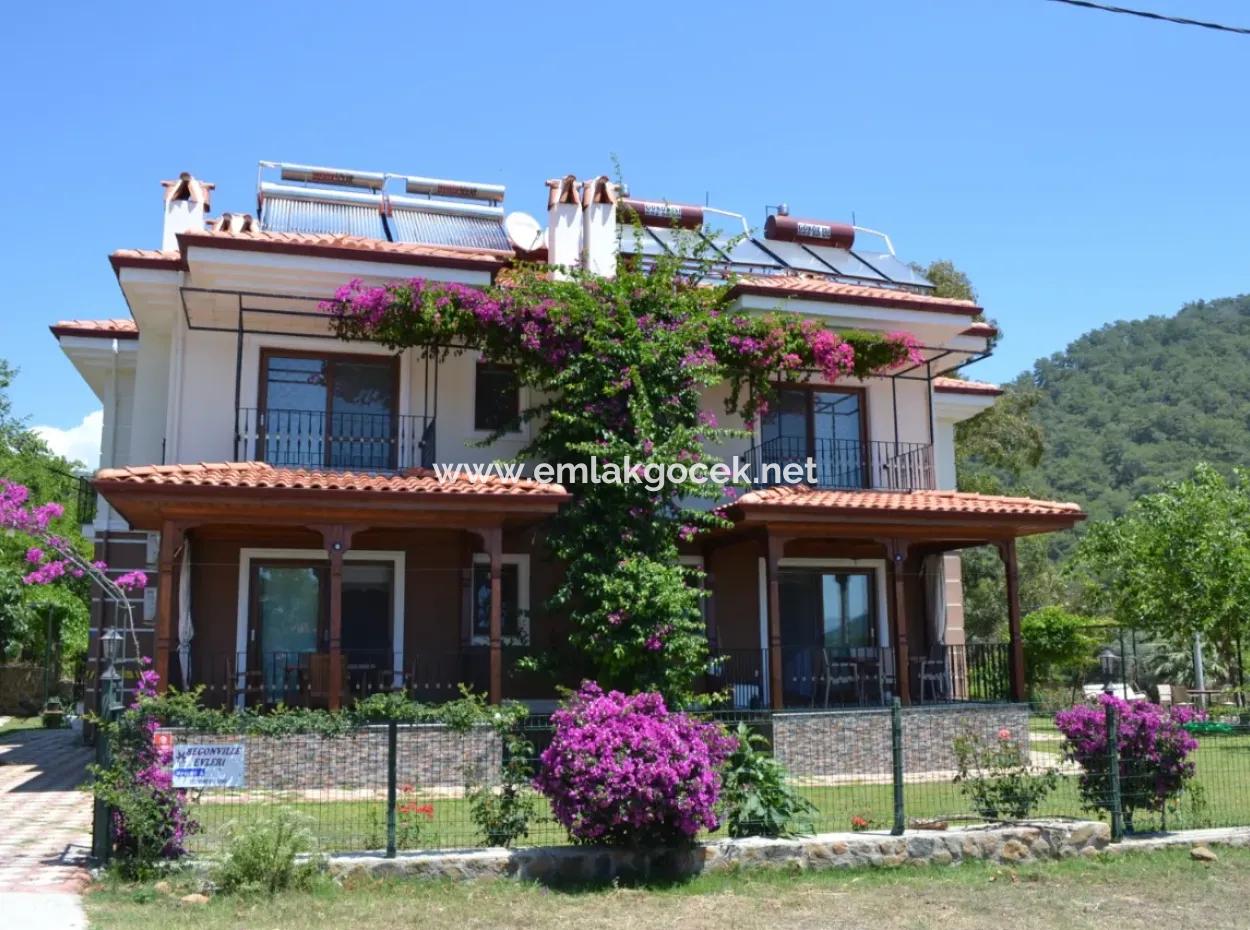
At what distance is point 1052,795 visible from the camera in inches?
449

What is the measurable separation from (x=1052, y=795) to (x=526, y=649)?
27.1 ft

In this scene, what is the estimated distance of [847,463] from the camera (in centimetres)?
1962

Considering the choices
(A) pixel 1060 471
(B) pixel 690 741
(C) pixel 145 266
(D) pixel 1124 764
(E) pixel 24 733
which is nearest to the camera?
(B) pixel 690 741

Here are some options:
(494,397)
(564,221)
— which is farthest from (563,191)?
(494,397)

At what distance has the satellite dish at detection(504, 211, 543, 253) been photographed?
19.3 m

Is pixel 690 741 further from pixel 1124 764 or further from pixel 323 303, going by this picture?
pixel 323 303

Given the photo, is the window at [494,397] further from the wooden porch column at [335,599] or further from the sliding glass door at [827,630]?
the sliding glass door at [827,630]

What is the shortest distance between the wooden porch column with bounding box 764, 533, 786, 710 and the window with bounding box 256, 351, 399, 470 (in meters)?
5.74

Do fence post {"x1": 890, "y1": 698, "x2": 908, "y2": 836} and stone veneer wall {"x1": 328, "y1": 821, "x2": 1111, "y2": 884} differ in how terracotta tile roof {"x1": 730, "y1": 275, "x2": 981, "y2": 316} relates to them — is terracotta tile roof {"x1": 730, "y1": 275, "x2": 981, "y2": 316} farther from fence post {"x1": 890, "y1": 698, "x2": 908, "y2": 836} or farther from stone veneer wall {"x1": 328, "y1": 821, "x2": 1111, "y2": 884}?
stone veneer wall {"x1": 328, "y1": 821, "x2": 1111, "y2": 884}

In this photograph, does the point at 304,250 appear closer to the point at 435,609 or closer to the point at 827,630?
the point at 435,609

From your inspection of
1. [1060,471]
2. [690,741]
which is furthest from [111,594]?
[1060,471]

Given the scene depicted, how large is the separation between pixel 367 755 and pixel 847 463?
31.0 feet

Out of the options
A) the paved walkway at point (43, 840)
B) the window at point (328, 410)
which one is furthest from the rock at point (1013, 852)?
the window at point (328, 410)

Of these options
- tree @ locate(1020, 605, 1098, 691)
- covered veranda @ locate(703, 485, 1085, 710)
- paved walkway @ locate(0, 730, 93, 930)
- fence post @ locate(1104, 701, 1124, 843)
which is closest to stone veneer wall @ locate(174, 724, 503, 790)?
paved walkway @ locate(0, 730, 93, 930)
